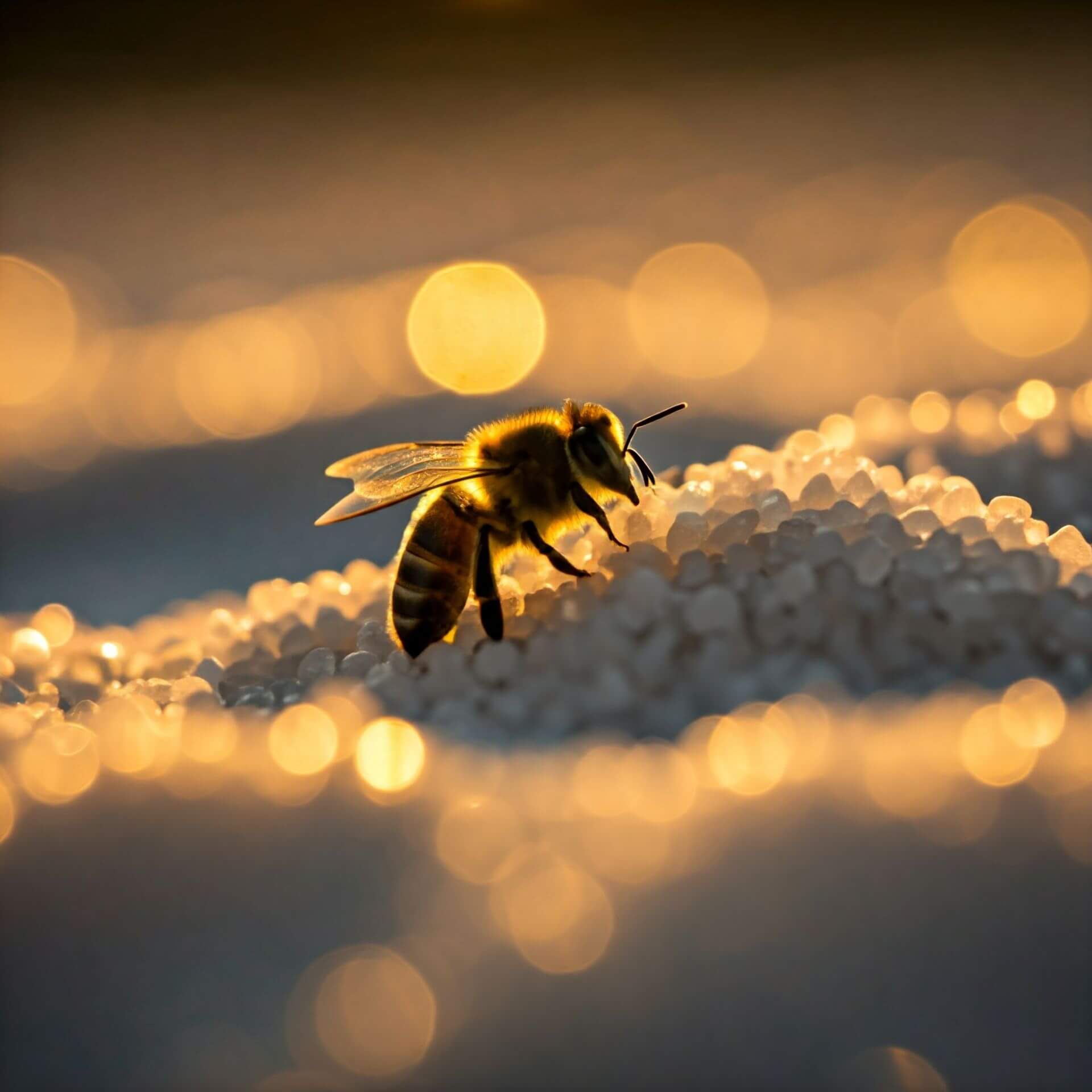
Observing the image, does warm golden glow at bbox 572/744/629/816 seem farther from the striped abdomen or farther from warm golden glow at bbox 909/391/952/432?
warm golden glow at bbox 909/391/952/432

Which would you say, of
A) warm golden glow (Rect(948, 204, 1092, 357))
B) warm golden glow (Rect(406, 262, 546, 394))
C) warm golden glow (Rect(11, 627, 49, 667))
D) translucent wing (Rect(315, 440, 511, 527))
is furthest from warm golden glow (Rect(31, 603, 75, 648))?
warm golden glow (Rect(948, 204, 1092, 357))

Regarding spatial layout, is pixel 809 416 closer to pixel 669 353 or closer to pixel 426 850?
pixel 669 353

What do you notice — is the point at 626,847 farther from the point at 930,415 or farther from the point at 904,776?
the point at 930,415

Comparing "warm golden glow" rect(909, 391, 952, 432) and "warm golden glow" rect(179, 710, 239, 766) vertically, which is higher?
"warm golden glow" rect(909, 391, 952, 432)

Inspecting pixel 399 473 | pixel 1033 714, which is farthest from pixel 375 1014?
pixel 399 473

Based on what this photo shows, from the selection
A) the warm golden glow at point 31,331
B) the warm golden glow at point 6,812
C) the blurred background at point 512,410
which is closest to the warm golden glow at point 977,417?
the blurred background at point 512,410

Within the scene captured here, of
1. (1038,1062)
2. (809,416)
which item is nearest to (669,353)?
(809,416)
